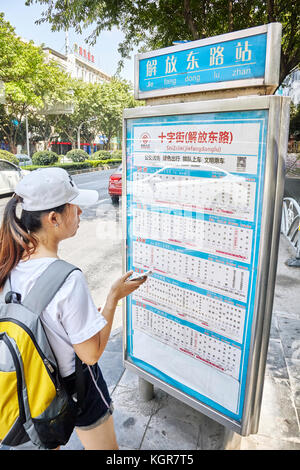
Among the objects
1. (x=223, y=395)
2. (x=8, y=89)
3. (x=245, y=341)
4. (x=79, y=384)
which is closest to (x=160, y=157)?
(x=245, y=341)

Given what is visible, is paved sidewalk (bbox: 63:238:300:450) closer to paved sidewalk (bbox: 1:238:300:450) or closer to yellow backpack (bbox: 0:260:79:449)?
paved sidewalk (bbox: 1:238:300:450)

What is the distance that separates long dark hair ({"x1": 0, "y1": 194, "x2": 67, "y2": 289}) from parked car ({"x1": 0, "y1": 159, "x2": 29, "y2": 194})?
35.6 feet

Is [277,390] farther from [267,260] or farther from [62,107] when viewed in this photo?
[62,107]

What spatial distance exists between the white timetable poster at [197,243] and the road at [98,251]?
1.69m

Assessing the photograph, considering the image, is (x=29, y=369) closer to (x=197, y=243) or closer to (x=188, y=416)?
(x=197, y=243)

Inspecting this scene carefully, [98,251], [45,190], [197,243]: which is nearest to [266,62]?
[197,243]

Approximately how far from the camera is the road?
505cm

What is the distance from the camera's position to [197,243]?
1928 millimetres

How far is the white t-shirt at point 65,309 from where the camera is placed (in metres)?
1.31

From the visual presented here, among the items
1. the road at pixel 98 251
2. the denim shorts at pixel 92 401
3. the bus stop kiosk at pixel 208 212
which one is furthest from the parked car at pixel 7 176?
the denim shorts at pixel 92 401

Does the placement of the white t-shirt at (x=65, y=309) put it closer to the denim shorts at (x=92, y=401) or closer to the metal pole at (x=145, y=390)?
the denim shorts at (x=92, y=401)

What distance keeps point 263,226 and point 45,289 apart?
39.3 inches

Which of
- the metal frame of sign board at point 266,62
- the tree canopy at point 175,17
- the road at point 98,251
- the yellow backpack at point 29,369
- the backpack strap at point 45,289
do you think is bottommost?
the road at point 98,251
